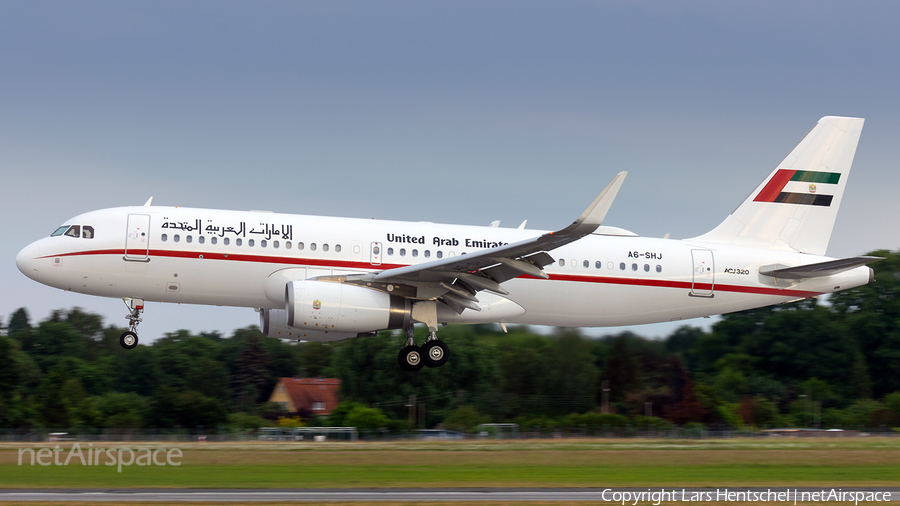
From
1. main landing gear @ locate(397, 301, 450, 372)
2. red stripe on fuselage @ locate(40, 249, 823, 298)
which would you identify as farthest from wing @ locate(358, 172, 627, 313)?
red stripe on fuselage @ locate(40, 249, 823, 298)

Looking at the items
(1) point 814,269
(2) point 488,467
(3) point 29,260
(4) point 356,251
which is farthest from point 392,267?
(1) point 814,269

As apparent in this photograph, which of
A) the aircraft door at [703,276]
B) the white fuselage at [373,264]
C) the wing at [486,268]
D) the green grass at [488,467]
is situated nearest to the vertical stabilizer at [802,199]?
the white fuselage at [373,264]

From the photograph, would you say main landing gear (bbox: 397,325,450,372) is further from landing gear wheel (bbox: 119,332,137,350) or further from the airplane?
landing gear wheel (bbox: 119,332,137,350)

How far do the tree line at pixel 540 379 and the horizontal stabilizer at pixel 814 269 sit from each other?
16.9 metres

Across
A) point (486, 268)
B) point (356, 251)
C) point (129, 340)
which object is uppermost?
point (356, 251)

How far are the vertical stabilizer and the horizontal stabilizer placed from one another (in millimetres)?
1398

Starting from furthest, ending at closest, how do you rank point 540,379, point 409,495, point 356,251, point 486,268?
point 540,379
point 356,251
point 486,268
point 409,495

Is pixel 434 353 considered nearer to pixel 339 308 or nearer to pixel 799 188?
pixel 339 308

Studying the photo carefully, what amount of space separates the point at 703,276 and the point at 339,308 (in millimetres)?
11888

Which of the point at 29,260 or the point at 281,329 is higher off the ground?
the point at 29,260

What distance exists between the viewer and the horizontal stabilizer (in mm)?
28656

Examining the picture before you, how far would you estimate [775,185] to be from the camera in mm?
32594

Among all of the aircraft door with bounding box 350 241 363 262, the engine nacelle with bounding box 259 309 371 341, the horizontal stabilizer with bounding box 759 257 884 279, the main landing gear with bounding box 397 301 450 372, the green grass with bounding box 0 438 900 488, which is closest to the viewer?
the green grass with bounding box 0 438 900 488

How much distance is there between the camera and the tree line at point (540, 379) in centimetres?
5412
